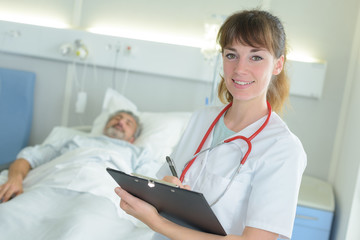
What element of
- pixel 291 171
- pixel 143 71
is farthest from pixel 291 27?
pixel 291 171

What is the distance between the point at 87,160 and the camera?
2.36 metres

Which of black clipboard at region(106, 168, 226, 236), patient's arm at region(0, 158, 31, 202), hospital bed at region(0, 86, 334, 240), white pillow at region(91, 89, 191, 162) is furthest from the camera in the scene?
Result: white pillow at region(91, 89, 191, 162)

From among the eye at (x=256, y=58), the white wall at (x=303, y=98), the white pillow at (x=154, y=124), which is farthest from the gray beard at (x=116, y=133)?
the eye at (x=256, y=58)

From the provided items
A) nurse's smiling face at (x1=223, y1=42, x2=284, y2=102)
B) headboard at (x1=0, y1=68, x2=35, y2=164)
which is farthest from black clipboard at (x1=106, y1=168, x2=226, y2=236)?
headboard at (x1=0, y1=68, x2=35, y2=164)

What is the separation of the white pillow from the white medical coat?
1.62 meters

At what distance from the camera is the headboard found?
10.3 ft

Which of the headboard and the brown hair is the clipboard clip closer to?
the brown hair

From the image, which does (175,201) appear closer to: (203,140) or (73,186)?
(203,140)

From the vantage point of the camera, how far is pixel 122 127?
2846mm

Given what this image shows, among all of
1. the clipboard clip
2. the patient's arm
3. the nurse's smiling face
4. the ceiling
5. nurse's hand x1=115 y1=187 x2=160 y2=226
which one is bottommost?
the patient's arm

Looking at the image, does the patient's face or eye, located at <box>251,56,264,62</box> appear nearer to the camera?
eye, located at <box>251,56,264,62</box>

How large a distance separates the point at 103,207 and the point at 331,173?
5.73 feet

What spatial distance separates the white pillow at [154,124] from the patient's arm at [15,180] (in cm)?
65

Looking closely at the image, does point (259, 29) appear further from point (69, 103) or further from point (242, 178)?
point (69, 103)
